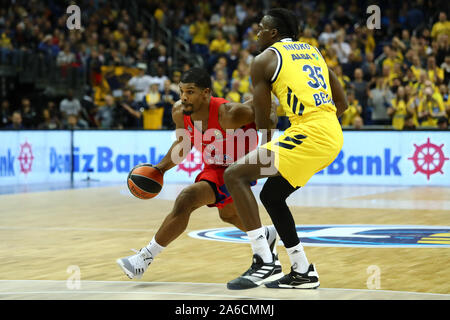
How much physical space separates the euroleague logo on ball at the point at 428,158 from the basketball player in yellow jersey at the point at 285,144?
1081 centimetres

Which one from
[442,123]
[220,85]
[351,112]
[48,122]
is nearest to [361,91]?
[351,112]

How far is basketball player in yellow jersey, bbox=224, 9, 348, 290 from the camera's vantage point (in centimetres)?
577

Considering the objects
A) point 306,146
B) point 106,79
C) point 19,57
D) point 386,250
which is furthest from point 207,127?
point 19,57

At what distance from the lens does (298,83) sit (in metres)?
5.82

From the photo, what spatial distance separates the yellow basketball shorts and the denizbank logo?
2717 millimetres

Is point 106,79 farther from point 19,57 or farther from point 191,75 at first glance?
point 191,75

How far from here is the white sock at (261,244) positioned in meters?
5.96

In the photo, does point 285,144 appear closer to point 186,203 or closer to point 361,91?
point 186,203

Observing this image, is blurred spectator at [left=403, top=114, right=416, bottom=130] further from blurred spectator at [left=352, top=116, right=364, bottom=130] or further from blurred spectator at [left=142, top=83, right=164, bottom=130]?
blurred spectator at [left=142, top=83, right=164, bottom=130]

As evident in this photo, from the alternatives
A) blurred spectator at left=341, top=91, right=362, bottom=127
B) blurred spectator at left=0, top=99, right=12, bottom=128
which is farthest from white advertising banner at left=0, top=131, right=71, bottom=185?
blurred spectator at left=341, top=91, right=362, bottom=127

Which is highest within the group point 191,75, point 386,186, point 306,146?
point 191,75

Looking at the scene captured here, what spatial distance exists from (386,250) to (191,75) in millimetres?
2870

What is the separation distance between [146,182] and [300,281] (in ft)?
5.57
